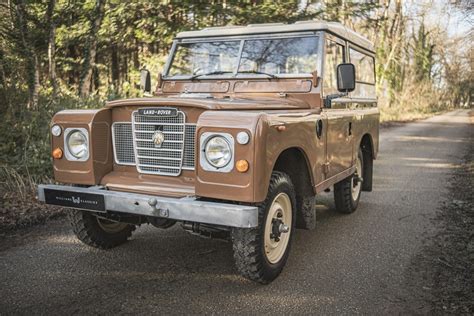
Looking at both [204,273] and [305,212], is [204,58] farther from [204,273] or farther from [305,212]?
[204,273]

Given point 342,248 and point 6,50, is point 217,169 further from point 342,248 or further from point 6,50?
point 6,50

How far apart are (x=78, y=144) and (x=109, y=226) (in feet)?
3.40

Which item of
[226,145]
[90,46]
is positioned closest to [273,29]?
[226,145]

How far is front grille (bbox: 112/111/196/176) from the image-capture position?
3588 millimetres

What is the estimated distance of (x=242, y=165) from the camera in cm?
316

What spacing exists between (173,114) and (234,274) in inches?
58.0

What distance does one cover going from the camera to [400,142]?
15.3m

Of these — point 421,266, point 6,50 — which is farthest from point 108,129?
point 6,50

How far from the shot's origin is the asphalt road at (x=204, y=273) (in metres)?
3.31

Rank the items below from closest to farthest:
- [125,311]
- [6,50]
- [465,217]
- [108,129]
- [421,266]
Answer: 1. [125,311]
2. [108,129]
3. [421,266]
4. [465,217]
5. [6,50]

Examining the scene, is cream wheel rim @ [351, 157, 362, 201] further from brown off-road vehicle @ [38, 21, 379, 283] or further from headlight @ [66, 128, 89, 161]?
headlight @ [66, 128, 89, 161]

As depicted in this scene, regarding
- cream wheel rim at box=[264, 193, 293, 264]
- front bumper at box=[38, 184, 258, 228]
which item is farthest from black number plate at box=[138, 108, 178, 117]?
cream wheel rim at box=[264, 193, 293, 264]

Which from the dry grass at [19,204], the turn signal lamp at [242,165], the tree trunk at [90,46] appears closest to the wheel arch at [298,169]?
the turn signal lamp at [242,165]

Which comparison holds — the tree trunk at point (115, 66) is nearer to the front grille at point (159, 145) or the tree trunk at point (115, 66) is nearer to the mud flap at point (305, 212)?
the front grille at point (159, 145)
